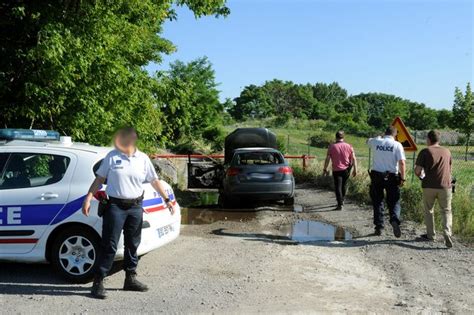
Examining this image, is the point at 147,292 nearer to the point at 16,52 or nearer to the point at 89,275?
the point at 89,275

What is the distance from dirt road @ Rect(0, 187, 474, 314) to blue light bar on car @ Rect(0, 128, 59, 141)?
165 cm

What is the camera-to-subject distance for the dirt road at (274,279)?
5551 millimetres

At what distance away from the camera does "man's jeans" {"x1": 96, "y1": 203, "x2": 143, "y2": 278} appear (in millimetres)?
5730

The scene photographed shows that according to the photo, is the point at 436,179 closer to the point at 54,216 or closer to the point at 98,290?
the point at 98,290

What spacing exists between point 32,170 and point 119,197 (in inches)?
54.5

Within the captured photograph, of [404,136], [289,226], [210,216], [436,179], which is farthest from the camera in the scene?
[404,136]

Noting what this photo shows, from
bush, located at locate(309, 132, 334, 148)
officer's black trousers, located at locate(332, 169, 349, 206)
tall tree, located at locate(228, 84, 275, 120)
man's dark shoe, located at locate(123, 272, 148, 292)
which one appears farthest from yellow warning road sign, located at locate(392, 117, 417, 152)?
tall tree, located at locate(228, 84, 275, 120)

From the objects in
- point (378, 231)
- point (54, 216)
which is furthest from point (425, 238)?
point (54, 216)

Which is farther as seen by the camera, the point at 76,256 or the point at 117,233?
the point at 76,256

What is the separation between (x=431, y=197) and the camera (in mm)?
8586

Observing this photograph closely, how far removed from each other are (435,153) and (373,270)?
8.13 feet

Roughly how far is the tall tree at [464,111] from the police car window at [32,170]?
117 feet

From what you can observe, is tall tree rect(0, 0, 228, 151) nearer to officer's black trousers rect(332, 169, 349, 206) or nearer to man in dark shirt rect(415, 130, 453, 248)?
officer's black trousers rect(332, 169, 349, 206)

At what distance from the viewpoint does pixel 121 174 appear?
5746mm
